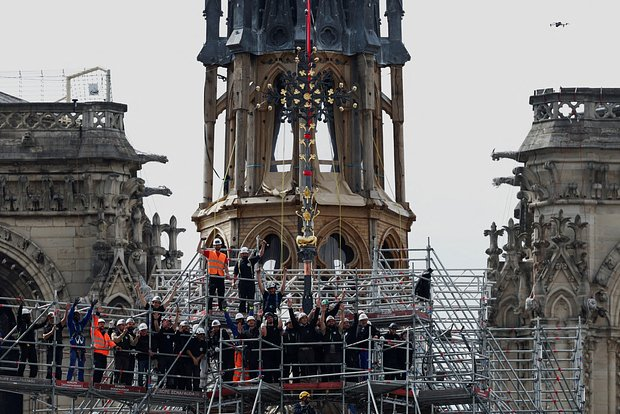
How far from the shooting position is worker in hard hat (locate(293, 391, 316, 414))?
9525 centimetres

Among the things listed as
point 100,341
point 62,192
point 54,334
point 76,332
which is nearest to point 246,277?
point 100,341

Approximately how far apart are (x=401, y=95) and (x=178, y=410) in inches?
650

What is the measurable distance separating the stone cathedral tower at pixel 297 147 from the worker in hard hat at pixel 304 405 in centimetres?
1727

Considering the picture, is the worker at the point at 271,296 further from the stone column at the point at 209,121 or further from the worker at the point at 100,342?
the stone column at the point at 209,121

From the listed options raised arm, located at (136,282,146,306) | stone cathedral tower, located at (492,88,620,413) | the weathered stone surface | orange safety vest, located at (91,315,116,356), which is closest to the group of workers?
orange safety vest, located at (91,315,116,356)

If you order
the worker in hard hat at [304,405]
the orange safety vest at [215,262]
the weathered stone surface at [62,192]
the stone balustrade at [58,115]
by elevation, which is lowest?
the worker in hard hat at [304,405]

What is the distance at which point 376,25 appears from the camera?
117375mm

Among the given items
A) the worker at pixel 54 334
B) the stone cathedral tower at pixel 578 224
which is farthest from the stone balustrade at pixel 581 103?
the worker at pixel 54 334

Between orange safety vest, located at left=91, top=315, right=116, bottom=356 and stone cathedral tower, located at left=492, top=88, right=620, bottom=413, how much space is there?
16.6 m

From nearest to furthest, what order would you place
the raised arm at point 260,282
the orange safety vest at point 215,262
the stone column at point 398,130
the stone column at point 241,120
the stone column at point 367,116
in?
the raised arm at point 260,282 < the orange safety vest at point 215,262 < the stone column at point 241,120 < the stone column at point 367,116 < the stone column at point 398,130

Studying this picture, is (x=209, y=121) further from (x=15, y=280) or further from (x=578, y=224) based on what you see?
(x=578, y=224)

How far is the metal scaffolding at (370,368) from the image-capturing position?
323 ft

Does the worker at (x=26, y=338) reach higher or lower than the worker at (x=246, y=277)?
lower

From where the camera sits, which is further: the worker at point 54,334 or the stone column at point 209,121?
the stone column at point 209,121
